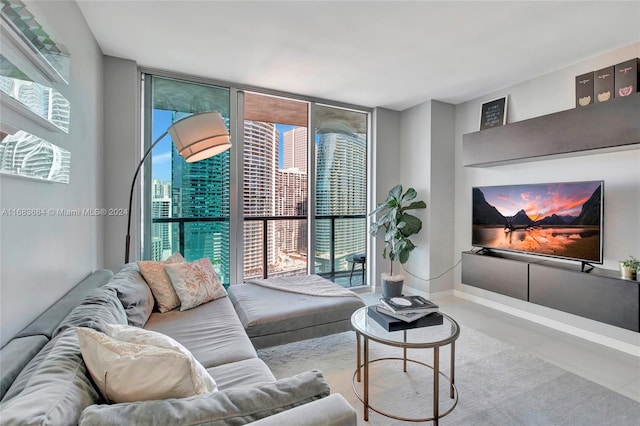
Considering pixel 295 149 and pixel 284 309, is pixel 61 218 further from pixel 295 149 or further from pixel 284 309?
pixel 295 149

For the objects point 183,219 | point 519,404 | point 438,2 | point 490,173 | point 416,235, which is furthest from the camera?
point 416,235

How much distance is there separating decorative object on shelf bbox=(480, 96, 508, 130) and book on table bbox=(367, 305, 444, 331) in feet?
8.69

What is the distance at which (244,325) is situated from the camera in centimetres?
218

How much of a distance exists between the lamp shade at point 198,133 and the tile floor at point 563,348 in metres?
A: 2.97

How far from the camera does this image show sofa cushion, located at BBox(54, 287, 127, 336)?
120 centimetres

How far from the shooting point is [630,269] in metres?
2.33

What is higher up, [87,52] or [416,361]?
[87,52]

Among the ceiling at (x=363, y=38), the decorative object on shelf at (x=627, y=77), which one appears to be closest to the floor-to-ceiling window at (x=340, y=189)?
the ceiling at (x=363, y=38)

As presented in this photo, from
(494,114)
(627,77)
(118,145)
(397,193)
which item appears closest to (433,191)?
(397,193)

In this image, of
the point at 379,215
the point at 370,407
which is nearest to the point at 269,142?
the point at 379,215

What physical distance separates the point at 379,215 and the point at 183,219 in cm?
259

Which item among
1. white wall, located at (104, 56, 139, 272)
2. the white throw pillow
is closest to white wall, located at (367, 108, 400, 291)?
white wall, located at (104, 56, 139, 272)

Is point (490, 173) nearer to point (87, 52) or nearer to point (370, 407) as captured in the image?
point (370, 407)

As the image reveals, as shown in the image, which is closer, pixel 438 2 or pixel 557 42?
pixel 438 2
